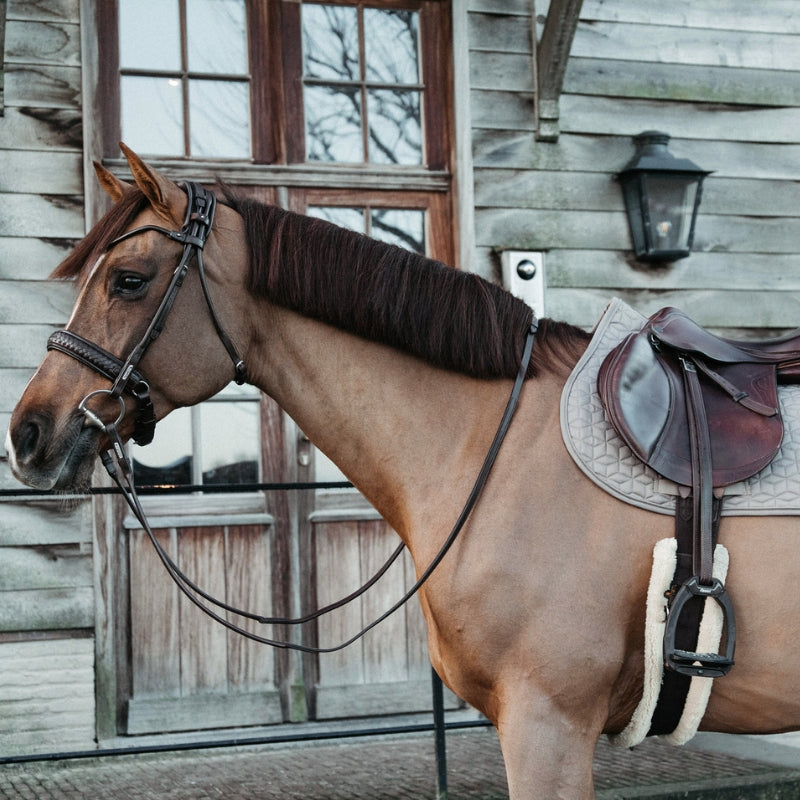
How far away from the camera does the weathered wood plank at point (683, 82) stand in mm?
4492

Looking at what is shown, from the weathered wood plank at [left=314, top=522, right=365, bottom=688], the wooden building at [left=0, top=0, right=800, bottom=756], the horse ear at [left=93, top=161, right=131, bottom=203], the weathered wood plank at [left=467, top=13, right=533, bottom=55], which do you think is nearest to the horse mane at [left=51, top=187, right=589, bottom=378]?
the horse ear at [left=93, top=161, right=131, bottom=203]

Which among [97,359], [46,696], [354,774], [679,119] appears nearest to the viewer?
[97,359]

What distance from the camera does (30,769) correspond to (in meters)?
3.74

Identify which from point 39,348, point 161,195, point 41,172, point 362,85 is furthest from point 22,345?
point 161,195

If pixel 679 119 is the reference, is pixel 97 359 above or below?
below

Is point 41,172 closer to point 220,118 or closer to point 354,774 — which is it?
point 220,118

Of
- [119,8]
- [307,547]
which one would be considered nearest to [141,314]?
[307,547]

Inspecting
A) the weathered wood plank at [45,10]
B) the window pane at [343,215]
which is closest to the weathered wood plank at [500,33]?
the window pane at [343,215]

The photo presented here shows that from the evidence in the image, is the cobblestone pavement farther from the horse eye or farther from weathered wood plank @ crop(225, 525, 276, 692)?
the horse eye

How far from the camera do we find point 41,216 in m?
3.92

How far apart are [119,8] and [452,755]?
3.56 m

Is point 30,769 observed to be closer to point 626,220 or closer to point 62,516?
point 62,516

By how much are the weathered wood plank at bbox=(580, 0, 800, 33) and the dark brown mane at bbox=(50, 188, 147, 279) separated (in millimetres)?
3004

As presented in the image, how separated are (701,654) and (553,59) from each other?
315cm
